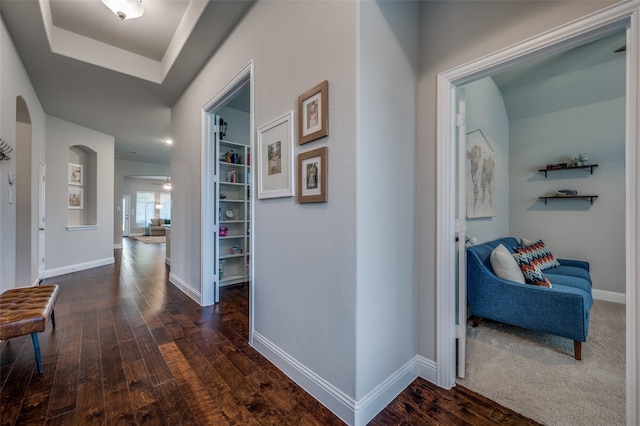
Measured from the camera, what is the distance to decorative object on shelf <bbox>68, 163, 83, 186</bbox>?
512 cm

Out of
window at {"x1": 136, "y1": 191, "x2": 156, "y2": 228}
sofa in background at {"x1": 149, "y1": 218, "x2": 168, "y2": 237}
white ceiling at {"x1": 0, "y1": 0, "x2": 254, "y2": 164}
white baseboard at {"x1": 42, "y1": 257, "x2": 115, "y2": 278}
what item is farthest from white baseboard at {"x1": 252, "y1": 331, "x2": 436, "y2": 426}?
window at {"x1": 136, "y1": 191, "x2": 156, "y2": 228}

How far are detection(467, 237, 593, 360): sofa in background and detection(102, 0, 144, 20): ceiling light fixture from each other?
361 centimetres

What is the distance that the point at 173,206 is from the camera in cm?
403

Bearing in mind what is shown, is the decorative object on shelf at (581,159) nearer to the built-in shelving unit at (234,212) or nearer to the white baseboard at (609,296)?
the white baseboard at (609,296)

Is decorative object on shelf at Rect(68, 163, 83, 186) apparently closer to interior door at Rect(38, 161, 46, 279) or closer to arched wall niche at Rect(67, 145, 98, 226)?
arched wall niche at Rect(67, 145, 98, 226)

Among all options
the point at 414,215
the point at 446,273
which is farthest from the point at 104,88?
the point at 446,273

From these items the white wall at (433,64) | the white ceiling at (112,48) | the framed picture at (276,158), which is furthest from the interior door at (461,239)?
the white ceiling at (112,48)

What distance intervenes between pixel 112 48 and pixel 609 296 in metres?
6.98

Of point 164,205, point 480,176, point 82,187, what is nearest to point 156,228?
point 164,205

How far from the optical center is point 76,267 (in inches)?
194

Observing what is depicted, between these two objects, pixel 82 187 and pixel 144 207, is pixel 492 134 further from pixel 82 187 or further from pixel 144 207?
pixel 144 207

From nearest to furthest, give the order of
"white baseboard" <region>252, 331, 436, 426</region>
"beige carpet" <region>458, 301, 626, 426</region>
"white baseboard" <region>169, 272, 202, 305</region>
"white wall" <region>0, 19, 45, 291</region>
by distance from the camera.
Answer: "white baseboard" <region>252, 331, 436, 426</region> < "beige carpet" <region>458, 301, 626, 426</region> < "white wall" <region>0, 19, 45, 291</region> < "white baseboard" <region>169, 272, 202, 305</region>

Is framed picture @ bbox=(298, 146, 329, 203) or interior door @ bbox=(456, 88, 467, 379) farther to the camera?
interior door @ bbox=(456, 88, 467, 379)

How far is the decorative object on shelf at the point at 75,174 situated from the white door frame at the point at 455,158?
660cm
